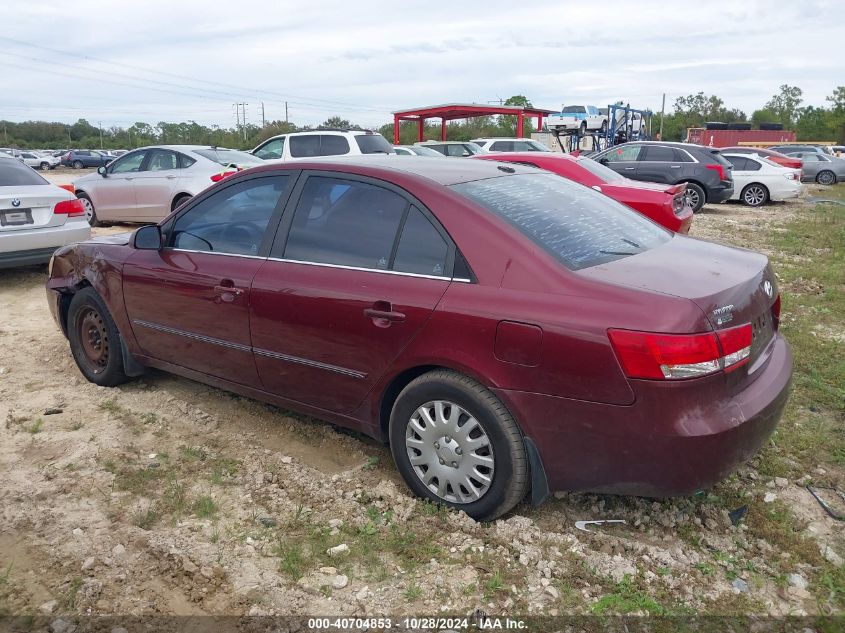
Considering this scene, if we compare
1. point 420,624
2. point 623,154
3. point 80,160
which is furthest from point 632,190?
point 80,160

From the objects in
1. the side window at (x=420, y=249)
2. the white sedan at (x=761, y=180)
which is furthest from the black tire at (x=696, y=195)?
the side window at (x=420, y=249)

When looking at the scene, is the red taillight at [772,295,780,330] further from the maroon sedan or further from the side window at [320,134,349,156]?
the side window at [320,134,349,156]

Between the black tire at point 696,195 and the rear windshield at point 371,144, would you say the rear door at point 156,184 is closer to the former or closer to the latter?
the rear windshield at point 371,144

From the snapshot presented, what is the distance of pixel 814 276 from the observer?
8422 millimetres

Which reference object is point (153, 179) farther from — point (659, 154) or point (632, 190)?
point (659, 154)

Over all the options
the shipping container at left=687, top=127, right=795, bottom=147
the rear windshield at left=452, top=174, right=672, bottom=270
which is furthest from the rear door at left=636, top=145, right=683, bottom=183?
the shipping container at left=687, top=127, right=795, bottom=147

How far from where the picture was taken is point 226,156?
11.2 m

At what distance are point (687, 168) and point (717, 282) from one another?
47.9ft

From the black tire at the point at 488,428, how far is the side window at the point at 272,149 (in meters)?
11.0

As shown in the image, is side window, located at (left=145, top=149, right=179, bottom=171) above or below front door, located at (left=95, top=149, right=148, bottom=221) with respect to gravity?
above

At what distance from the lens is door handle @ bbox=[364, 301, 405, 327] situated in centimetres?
313

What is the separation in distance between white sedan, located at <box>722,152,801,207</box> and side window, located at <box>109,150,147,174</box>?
47.6 feet

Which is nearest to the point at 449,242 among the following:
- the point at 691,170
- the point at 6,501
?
→ the point at 6,501

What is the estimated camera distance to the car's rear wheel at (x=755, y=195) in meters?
18.5
